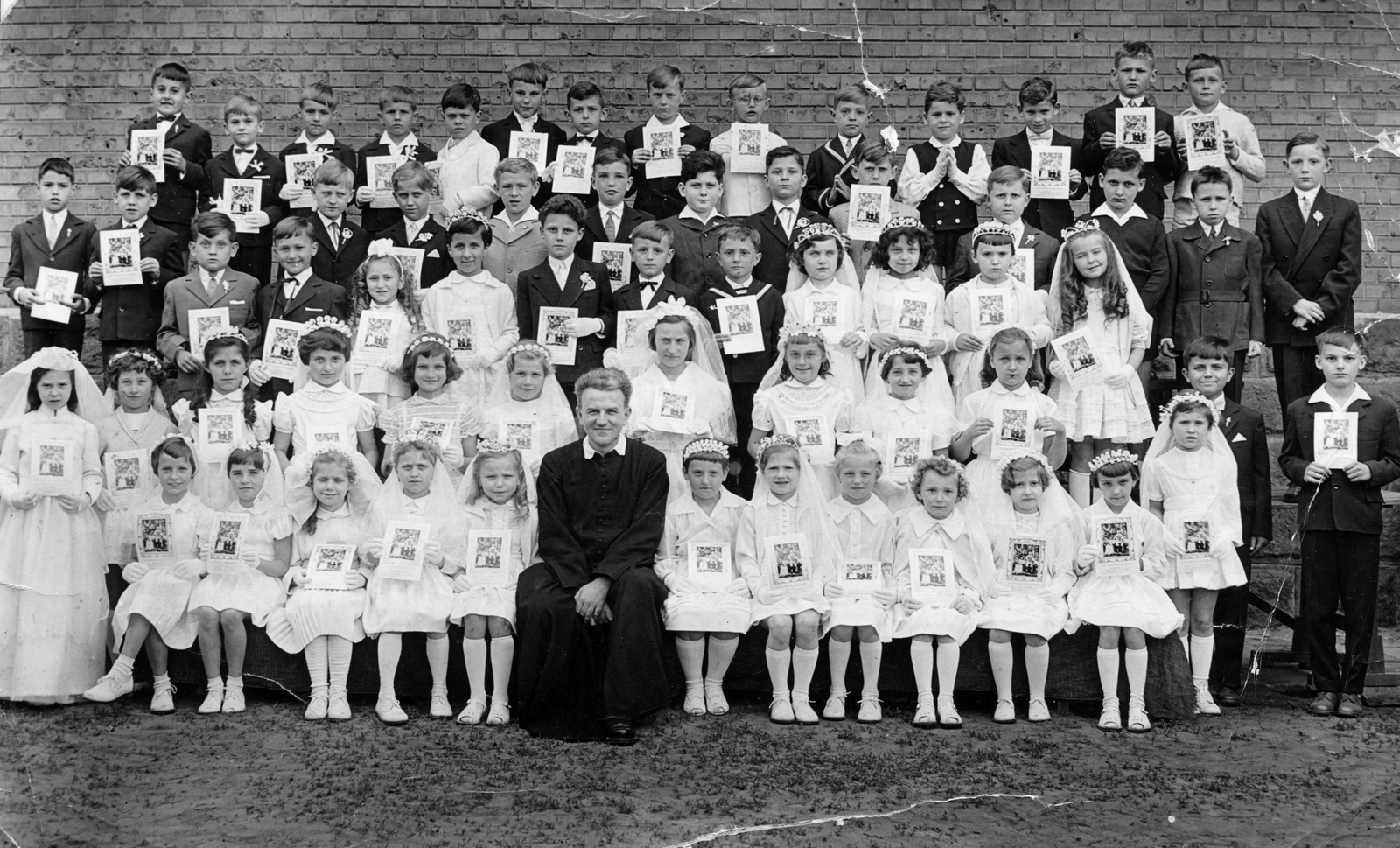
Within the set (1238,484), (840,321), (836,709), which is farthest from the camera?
(840,321)

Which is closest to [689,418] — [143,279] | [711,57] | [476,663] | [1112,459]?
[476,663]

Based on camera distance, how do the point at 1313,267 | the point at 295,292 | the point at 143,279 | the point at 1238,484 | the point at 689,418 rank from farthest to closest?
the point at 143,279, the point at 1313,267, the point at 295,292, the point at 689,418, the point at 1238,484

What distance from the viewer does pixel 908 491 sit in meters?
7.45

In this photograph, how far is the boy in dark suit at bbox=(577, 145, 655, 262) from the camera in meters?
8.98

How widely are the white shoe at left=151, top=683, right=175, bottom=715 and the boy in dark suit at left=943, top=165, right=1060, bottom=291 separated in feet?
15.4

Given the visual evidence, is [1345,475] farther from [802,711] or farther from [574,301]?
[574,301]

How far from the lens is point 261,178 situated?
9336 millimetres

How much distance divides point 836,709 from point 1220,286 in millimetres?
3517

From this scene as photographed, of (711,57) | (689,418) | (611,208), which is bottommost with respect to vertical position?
(689,418)

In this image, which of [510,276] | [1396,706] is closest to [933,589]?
[1396,706]

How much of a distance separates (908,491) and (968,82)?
4.76 metres

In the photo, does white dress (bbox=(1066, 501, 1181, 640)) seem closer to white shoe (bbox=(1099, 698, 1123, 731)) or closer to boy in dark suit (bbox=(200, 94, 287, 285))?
white shoe (bbox=(1099, 698, 1123, 731))

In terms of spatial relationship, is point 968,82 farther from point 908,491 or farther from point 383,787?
point 383,787

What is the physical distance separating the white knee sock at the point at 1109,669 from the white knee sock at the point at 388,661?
3.22 metres
